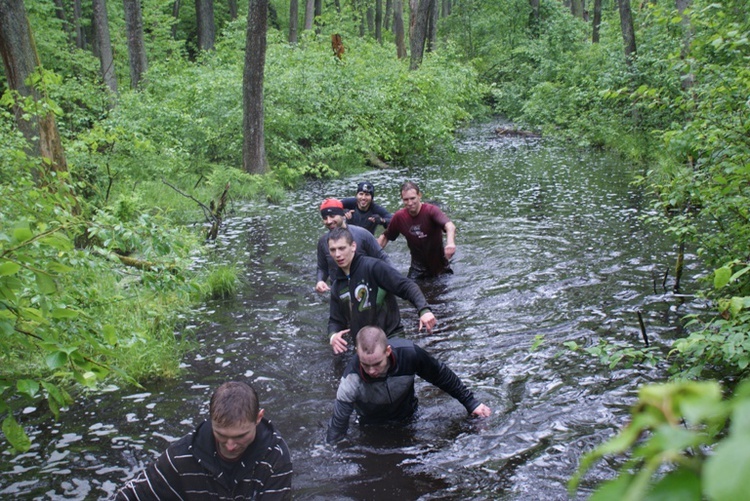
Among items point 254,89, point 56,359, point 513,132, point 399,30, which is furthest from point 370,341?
point 399,30

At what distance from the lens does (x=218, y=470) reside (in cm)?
399

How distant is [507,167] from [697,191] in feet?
49.6

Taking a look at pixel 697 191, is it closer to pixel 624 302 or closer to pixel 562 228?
pixel 624 302

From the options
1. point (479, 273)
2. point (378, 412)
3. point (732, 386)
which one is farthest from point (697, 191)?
point (479, 273)

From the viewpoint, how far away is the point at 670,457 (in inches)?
25.0

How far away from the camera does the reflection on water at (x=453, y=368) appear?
525 cm

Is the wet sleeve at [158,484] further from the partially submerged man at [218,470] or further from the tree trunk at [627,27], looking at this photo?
the tree trunk at [627,27]

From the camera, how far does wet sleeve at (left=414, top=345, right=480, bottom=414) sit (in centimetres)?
562

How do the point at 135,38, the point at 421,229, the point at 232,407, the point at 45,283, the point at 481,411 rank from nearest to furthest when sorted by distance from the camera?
the point at 45,283 → the point at 232,407 → the point at 481,411 → the point at 421,229 → the point at 135,38

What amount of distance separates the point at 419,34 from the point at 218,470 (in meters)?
25.3

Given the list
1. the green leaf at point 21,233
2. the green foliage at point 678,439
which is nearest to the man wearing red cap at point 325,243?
the green leaf at point 21,233

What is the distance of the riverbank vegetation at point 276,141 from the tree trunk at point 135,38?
11 cm

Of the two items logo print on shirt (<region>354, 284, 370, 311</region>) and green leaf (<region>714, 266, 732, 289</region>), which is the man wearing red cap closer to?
logo print on shirt (<region>354, 284, 370, 311</region>)

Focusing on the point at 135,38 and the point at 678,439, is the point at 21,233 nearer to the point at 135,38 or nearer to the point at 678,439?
the point at 678,439
